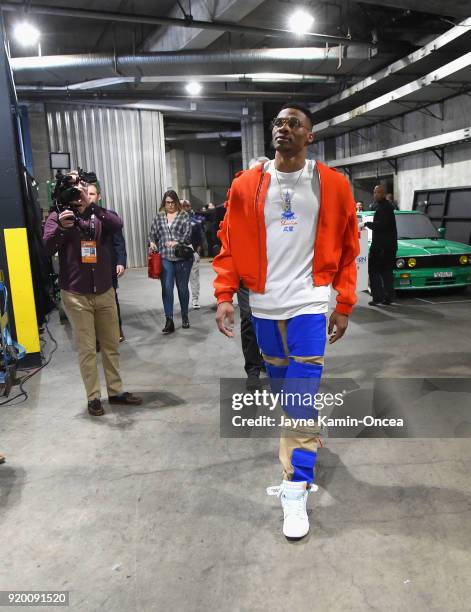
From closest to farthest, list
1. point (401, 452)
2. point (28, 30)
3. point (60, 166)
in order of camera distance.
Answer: point (401, 452)
point (28, 30)
point (60, 166)

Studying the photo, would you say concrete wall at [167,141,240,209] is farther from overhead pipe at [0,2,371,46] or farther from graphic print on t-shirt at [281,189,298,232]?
graphic print on t-shirt at [281,189,298,232]

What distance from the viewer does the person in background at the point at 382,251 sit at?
721 centimetres

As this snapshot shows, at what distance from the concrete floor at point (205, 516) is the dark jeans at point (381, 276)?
13.7 ft

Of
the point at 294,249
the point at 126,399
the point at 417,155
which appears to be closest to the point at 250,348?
the point at 126,399

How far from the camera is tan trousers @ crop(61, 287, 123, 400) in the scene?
3.59 m

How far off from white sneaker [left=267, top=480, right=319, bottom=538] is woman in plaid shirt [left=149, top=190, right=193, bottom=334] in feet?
13.5

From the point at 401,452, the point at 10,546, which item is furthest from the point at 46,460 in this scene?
the point at 401,452

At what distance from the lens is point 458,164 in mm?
10930

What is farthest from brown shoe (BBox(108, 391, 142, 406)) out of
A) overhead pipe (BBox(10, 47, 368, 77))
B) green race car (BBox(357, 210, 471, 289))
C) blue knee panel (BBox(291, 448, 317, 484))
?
overhead pipe (BBox(10, 47, 368, 77))

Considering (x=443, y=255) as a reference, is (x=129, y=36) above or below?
above

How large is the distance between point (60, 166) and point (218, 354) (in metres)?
6.83

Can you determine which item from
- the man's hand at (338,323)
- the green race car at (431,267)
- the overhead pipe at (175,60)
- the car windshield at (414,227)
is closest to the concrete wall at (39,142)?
the overhead pipe at (175,60)

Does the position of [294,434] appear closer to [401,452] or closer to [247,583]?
[247,583]

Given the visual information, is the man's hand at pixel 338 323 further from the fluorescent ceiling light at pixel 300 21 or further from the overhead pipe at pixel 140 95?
the overhead pipe at pixel 140 95
